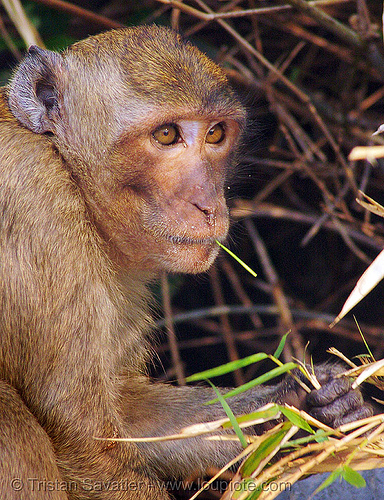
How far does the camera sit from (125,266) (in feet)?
9.41

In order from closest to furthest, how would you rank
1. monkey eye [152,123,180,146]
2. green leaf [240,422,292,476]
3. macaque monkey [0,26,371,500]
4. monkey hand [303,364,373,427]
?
green leaf [240,422,292,476] → macaque monkey [0,26,371,500] → monkey hand [303,364,373,427] → monkey eye [152,123,180,146]

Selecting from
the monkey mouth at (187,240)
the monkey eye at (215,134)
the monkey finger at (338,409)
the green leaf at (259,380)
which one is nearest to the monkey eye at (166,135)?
the monkey eye at (215,134)

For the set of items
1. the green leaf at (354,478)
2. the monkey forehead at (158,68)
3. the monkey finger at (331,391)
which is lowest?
the monkey finger at (331,391)

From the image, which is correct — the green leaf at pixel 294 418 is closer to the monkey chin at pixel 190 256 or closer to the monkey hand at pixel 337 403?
the monkey hand at pixel 337 403

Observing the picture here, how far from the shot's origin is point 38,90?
2.72 m

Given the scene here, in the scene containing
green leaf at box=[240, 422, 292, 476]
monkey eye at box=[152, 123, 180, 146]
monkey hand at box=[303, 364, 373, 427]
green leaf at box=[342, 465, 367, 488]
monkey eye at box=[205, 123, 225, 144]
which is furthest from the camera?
monkey eye at box=[205, 123, 225, 144]

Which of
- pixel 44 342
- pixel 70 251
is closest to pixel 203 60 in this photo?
pixel 70 251

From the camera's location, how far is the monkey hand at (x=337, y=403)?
249 centimetres

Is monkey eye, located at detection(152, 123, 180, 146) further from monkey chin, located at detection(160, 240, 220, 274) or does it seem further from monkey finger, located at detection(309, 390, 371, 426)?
monkey finger, located at detection(309, 390, 371, 426)

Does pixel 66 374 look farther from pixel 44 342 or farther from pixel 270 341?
pixel 270 341

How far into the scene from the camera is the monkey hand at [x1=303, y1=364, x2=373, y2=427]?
2488 millimetres

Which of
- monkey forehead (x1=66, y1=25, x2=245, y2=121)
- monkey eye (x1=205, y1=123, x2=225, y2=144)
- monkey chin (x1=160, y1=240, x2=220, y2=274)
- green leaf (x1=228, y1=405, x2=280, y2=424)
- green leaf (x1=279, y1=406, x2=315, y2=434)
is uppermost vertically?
monkey forehead (x1=66, y1=25, x2=245, y2=121)

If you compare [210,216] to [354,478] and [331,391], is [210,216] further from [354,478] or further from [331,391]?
A: [354,478]

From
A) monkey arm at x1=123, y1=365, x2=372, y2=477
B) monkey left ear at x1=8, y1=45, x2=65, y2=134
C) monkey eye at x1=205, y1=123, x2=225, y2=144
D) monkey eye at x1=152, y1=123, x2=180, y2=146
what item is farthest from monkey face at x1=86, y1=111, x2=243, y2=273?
monkey arm at x1=123, y1=365, x2=372, y2=477
